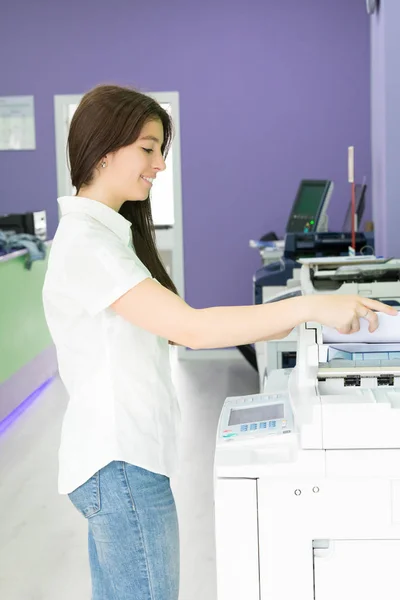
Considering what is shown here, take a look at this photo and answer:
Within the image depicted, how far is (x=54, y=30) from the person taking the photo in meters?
6.79

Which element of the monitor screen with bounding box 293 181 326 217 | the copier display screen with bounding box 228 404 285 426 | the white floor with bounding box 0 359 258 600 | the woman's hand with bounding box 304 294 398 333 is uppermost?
the monitor screen with bounding box 293 181 326 217

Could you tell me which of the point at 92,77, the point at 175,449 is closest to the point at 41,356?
the point at 92,77

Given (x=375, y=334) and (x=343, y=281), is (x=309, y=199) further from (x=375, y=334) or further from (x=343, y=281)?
(x=375, y=334)

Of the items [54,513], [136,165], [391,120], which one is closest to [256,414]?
[136,165]

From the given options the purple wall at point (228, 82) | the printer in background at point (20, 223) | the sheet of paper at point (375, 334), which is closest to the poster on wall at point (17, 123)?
the purple wall at point (228, 82)

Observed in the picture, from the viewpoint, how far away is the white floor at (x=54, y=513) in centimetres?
305

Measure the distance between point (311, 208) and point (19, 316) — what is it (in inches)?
75.6

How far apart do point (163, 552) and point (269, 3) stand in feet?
18.9

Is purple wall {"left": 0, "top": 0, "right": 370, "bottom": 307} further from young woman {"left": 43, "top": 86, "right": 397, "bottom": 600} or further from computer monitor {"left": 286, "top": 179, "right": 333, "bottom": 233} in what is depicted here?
young woman {"left": 43, "top": 86, "right": 397, "bottom": 600}

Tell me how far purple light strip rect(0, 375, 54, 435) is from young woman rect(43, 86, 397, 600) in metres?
3.50

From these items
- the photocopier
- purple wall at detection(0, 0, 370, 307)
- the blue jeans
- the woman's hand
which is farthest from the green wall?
the woman's hand

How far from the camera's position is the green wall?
16.7 ft

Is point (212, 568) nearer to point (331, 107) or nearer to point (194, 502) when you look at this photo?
point (194, 502)

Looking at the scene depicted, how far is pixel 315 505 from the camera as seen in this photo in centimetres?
153
